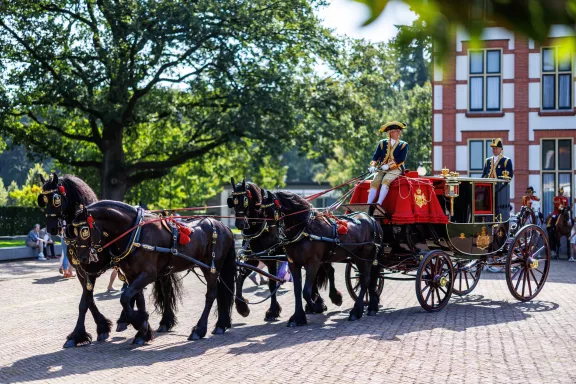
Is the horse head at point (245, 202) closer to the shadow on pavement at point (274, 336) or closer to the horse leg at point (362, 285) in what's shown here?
the shadow on pavement at point (274, 336)

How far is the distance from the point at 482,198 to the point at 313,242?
3843 mm

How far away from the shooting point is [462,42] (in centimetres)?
234

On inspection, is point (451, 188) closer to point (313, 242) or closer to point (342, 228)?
point (342, 228)

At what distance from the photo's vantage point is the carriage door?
1037 inches

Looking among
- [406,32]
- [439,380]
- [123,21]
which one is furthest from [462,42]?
[123,21]

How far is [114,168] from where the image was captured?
2869 cm

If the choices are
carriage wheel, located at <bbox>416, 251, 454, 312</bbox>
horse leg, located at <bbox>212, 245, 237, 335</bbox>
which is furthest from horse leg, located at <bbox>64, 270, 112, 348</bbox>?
carriage wheel, located at <bbox>416, 251, 454, 312</bbox>

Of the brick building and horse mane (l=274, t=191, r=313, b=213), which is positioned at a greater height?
the brick building

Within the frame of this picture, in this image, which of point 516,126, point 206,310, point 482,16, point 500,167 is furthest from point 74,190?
point 516,126

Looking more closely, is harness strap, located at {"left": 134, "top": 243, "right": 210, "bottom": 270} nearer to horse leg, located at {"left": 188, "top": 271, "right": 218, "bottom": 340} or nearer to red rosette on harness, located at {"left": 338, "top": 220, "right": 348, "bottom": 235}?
horse leg, located at {"left": 188, "top": 271, "right": 218, "bottom": 340}

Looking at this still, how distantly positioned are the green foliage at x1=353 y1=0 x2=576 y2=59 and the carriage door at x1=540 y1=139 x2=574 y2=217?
25379 mm

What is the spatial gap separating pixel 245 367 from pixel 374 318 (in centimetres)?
402

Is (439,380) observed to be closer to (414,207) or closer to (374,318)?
(374,318)

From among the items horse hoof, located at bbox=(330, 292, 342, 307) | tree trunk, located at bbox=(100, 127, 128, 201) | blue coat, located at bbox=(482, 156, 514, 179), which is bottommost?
horse hoof, located at bbox=(330, 292, 342, 307)
